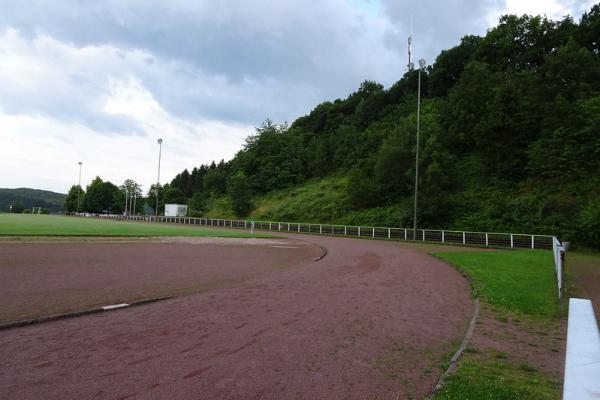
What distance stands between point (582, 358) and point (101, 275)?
11.3 m

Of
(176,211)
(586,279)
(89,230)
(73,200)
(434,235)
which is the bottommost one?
(586,279)

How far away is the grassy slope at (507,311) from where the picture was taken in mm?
3861

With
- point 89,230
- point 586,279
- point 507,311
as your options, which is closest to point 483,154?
point 586,279

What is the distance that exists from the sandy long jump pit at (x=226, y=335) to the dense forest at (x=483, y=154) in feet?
70.4

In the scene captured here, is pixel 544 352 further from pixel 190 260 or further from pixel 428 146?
pixel 428 146

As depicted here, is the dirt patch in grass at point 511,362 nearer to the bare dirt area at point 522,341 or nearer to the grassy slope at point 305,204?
the bare dirt area at point 522,341

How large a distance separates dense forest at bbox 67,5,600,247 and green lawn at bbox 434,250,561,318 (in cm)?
1204

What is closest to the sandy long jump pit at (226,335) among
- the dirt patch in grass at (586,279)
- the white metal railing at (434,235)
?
the dirt patch in grass at (586,279)

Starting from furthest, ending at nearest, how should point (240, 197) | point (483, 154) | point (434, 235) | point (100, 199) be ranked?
point (100, 199)
point (240, 197)
point (483, 154)
point (434, 235)

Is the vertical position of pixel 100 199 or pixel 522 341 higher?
pixel 100 199

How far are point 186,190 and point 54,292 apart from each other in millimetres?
134550

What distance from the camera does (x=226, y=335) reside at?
5.65m

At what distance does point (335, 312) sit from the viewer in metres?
7.22

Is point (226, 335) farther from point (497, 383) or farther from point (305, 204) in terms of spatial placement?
point (305, 204)
